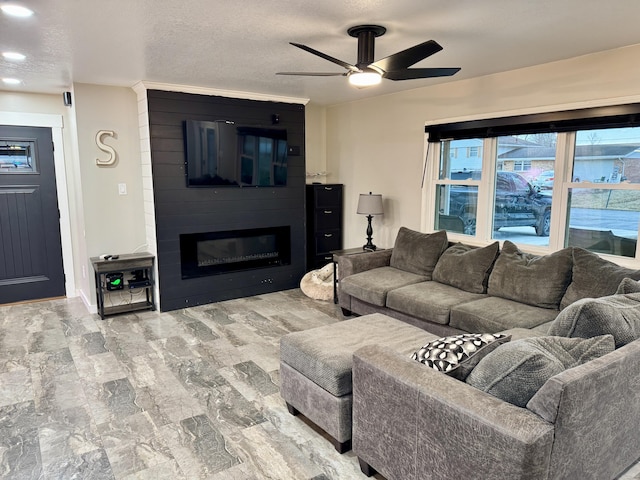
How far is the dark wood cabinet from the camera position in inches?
233

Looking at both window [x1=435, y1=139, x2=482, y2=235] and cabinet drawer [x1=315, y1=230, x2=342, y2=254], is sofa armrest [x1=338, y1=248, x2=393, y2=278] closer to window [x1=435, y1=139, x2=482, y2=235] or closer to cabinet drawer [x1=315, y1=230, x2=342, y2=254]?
window [x1=435, y1=139, x2=482, y2=235]

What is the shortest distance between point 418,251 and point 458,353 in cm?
258

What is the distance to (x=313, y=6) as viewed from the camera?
2.43 m

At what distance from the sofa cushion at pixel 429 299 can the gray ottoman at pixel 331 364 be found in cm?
64

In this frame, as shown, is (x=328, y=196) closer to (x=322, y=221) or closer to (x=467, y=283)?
(x=322, y=221)

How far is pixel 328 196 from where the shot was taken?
5980 millimetres

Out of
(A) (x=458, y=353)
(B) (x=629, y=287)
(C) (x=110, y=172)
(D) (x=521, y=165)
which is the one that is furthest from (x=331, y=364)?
(C) (x=110, y=172)

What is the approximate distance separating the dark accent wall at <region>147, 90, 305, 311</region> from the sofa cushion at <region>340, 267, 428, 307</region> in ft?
4.57

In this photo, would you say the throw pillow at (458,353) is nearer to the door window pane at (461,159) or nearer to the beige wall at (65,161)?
the door window pane at (461,159)

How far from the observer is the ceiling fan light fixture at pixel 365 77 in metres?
2.86

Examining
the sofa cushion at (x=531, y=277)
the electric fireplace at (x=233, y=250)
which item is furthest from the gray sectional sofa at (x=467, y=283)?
the electric fireplace at (x=233, y=250)

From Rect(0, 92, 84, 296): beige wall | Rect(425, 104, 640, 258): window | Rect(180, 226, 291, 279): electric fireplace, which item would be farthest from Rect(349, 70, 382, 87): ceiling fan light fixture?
Rect(0, 92, 84, 296): beige wall

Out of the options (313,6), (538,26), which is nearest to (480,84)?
(538,26)

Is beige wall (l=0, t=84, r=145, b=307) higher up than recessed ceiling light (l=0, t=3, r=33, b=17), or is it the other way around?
recessed ceiling light (l=0, t=3, r=33, b=17)
